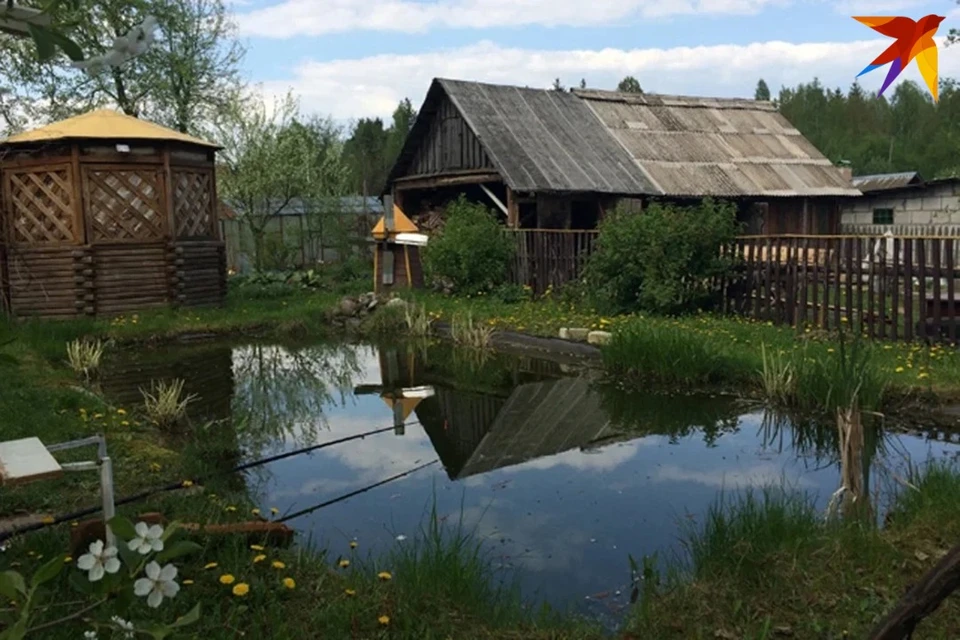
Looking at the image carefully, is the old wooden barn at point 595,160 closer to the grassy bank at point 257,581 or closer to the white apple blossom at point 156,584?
the grassy bank at point 257,581

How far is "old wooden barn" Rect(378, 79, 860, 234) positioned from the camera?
17.3 meters

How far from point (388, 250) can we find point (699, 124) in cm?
1000

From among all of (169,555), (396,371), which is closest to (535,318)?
(396,371)

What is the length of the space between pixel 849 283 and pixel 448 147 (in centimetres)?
1080

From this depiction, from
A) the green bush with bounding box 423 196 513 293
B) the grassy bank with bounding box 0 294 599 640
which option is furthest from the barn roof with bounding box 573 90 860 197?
the grassy bank with bounding box 0 294 599 640

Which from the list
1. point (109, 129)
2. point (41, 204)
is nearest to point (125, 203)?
point (109, 129)

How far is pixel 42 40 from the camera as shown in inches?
A: 57.3

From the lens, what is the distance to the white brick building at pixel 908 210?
20.4m

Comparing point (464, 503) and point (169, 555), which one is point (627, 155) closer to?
point (464, 503)

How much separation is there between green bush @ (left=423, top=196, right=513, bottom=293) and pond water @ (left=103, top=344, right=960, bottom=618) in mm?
4770

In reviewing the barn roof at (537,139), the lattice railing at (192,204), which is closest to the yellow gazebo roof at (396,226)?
the barn roof at (537,139)

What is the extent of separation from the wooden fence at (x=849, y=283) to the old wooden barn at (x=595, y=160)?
5.90 meters

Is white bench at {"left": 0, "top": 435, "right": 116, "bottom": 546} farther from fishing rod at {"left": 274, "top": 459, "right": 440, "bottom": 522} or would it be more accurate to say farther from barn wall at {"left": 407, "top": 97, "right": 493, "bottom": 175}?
barn wall at {"left": 407, "top": 97, "right": 493, "bottom": 175}

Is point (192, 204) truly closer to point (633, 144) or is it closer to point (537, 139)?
point (537, 139)
